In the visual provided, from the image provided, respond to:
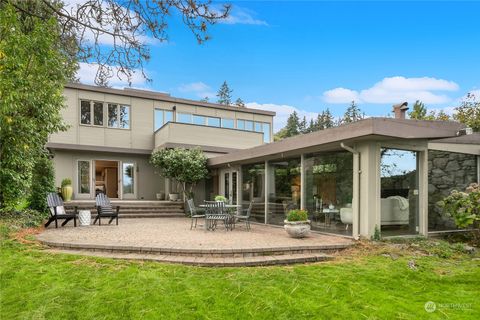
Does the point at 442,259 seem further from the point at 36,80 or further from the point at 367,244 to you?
the point at 36,80

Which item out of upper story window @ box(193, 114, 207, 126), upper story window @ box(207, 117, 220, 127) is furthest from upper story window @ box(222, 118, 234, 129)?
upper story window @ box(193, 114, 207, 126)

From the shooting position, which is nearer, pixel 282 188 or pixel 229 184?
pixel 282 188

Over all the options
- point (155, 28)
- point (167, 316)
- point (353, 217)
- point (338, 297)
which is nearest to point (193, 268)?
point (167, 316)

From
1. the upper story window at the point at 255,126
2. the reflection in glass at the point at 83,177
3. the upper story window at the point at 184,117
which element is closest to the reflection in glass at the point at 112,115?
the reflection in glass at the point at 83,177

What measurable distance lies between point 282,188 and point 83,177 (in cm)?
1086

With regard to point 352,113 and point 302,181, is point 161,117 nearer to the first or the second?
point 302,181

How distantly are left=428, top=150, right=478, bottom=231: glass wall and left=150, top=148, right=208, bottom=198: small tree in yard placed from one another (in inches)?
350

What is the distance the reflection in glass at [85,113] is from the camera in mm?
16266

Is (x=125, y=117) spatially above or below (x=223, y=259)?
above

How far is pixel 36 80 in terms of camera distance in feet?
23.3

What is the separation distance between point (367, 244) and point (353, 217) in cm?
93

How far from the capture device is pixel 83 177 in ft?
54.0

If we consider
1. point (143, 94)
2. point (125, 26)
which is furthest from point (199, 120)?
point (125, 26)

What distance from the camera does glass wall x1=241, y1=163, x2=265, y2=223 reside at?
11707 mm
